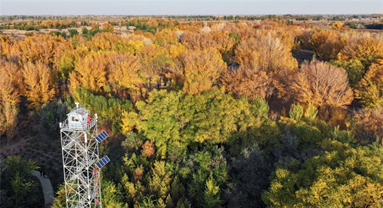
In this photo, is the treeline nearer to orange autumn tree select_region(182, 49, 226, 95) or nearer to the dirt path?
orange autumn tree select_region(182, 49, 226, 95)

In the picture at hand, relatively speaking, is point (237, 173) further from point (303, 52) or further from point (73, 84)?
point (303, 52)

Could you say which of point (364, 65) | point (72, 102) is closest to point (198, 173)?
point (72, 102)

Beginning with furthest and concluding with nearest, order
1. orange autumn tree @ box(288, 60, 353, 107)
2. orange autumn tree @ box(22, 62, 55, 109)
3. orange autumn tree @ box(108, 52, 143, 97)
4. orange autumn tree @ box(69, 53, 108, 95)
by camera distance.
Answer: orange autumn tree @ box(108, 52, 143, 97), orange autumn tree @ box(69, 53, 108, 95), orange autumn tree @ box(22, 62, 55, 109), orange autumn tree @ box(288, 60, 353, 107)

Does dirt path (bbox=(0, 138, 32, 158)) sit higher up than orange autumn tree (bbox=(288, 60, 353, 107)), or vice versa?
orange autumn tree (bbox=(288, 60, 353, 107))

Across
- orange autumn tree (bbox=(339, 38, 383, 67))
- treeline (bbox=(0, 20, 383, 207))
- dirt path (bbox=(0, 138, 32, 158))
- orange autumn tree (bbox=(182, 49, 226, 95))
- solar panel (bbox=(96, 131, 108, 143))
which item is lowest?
dirt path (bbox=(0, 138, 32, 158))

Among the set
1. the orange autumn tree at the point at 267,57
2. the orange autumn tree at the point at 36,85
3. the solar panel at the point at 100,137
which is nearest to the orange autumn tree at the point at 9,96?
the orange autumn tree at the point at 36,85

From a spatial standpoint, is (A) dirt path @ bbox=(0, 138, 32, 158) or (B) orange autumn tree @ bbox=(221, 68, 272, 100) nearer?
(A) dirt path @ bbox=(0, 138, 32, 158)

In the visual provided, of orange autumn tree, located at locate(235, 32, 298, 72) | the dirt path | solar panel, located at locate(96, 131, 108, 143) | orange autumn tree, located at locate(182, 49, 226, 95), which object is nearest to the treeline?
orange autumn tree, located at locate(182, 49, 226, 95)

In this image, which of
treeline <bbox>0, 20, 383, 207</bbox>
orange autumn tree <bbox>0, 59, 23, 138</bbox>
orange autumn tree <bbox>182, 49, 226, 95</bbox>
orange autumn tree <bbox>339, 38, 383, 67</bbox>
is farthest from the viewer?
orange autumn tree <bbox>339, 38, 383, 67</bbox>
